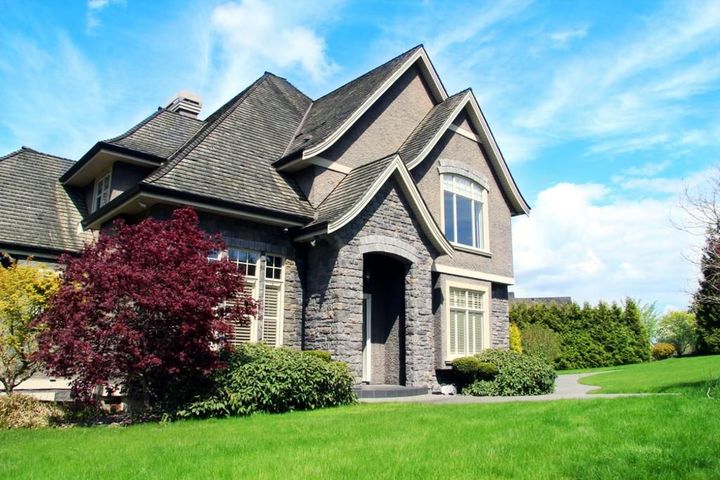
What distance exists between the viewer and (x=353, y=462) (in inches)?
238

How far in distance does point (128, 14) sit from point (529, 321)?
23.2 m

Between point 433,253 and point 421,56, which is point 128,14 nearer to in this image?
point 433,253

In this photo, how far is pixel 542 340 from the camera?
27.3 m

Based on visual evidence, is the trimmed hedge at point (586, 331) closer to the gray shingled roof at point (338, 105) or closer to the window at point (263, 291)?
the gray shingled roof at point (338, 105)

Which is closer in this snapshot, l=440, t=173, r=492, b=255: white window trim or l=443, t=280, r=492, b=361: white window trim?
l=443, t=280, r=492, b=361: white window trim

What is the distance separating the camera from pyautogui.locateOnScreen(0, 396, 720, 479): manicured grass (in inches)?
226

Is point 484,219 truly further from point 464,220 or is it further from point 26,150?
point 26,150

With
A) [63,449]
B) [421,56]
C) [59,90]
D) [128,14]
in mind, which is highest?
[421,56]

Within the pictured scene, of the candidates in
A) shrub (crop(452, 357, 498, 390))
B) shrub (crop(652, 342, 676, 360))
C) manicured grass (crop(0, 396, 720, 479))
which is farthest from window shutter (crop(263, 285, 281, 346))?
shrub (crop(652, 342, 676, 360))

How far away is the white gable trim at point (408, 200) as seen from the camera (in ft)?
44.7

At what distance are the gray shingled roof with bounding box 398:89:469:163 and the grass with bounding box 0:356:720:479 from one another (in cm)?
942

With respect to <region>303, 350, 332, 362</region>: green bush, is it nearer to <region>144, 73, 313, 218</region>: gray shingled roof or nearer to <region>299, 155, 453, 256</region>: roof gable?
<region>299, 155, 453, 256</region>: roof gable

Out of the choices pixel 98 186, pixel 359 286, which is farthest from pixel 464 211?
pixel 98 186

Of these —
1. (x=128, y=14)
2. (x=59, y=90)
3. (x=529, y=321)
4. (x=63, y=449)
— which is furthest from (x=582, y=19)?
(x=529, y=321)
